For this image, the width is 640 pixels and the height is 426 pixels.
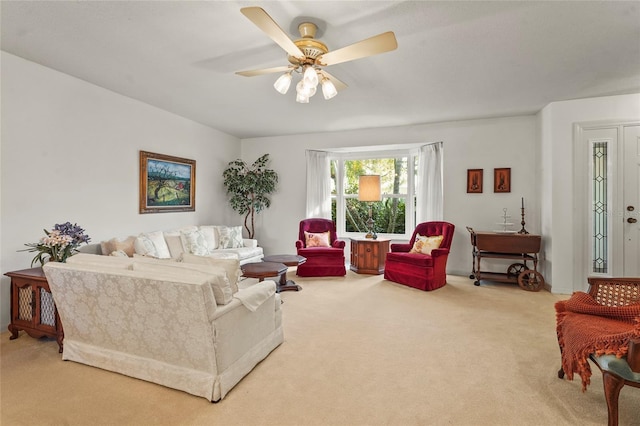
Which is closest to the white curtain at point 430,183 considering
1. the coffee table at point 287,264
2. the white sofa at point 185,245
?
the coffee table at point 287,264

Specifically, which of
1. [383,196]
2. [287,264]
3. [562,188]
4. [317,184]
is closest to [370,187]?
[383,196]

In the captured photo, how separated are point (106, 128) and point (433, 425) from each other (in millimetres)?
4324

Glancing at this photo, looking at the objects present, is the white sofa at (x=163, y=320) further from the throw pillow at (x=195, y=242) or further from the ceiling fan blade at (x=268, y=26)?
the throw pillow at (x=195, y=242)

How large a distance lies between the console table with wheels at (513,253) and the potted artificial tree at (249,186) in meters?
3.58

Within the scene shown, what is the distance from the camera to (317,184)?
6.08 metres

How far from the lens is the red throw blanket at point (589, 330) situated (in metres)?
1.60

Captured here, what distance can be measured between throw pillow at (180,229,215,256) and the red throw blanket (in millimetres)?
3991

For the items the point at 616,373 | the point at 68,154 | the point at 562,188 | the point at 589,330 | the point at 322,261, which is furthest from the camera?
the point at 322,261

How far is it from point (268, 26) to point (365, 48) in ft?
2.09

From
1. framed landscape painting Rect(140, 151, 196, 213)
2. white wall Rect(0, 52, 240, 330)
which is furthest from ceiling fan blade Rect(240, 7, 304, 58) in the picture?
framed landscape painting Rect(140, 151, 196, 213)

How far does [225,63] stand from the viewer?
3.05 m

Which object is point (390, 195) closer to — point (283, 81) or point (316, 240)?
point (316, 240)

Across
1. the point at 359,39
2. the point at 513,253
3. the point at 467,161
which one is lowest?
the point at 513,253

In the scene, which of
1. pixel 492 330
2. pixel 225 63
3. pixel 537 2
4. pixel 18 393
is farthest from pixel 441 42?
pixel 18 393
